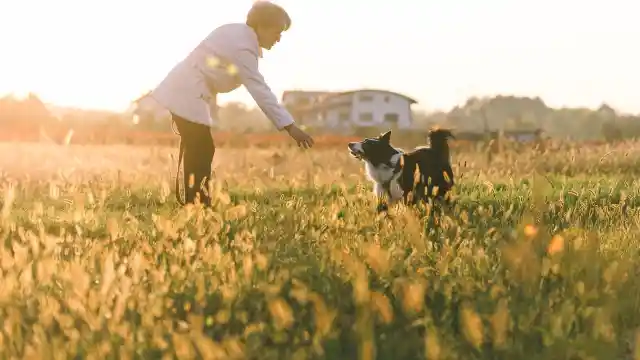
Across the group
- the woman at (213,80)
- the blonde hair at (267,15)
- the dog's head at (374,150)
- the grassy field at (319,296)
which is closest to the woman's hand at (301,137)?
the woman at (213,80)

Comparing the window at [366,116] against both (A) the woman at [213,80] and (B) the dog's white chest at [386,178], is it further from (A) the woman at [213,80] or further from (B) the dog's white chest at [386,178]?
(A) the woman at [213,80]

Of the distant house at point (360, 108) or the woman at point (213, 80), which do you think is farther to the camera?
the distant house at point (360, 108)

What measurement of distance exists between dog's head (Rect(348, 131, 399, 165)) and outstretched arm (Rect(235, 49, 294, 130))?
2.61 meters

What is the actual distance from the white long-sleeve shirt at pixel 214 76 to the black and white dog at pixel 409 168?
227cm

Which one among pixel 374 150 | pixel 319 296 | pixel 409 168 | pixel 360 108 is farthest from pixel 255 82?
pixel 360 108

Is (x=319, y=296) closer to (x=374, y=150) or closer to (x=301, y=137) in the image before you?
(x=301, y=137)

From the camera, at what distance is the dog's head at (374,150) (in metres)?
8.20

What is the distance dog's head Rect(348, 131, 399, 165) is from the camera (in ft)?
26.9

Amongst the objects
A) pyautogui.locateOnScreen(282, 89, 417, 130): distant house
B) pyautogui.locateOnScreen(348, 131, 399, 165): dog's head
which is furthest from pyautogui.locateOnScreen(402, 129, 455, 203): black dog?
pyautogui.locateOnScreen(282, 89, 417, 130): distant house

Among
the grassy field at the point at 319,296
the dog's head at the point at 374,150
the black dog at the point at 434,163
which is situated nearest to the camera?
the grassy field at the point at 319,296

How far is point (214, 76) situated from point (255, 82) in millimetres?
509

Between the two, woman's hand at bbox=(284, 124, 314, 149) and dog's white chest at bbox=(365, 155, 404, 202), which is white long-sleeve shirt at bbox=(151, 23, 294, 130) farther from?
dog's white chest at bbox=(365, 155, 404, 202)

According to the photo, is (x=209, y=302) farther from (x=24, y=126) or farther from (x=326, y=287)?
(x=24, y=126)

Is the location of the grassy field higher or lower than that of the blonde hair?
lower
